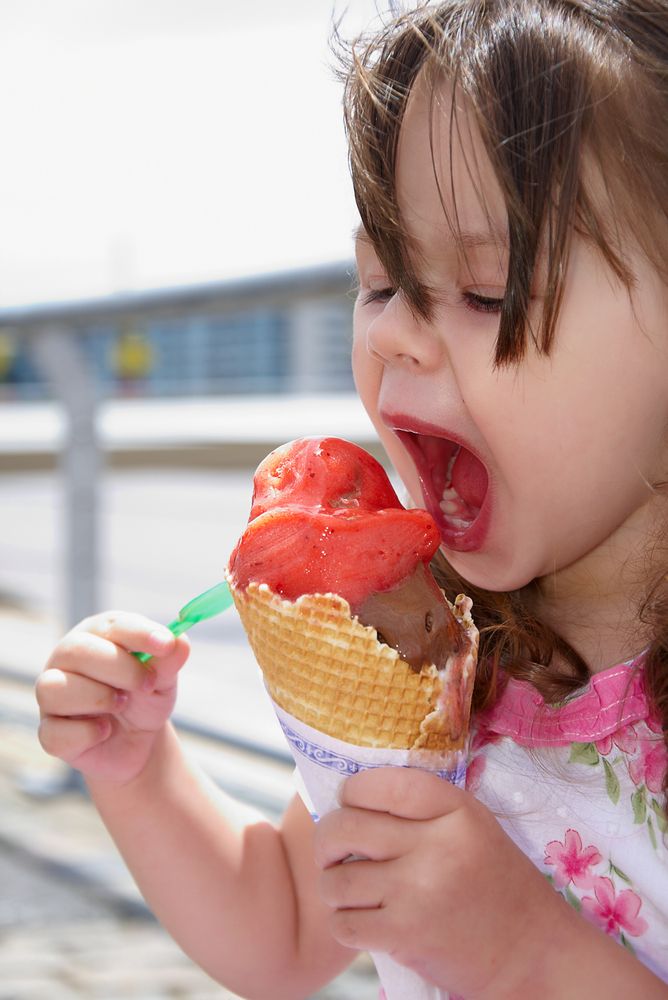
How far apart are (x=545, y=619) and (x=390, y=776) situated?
33cm

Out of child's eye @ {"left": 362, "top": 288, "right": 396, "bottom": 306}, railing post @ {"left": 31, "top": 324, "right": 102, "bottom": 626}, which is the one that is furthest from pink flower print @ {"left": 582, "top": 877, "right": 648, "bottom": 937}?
railing post @ {"left": 31, "top": 324, "right": 102, "bottom": 626}

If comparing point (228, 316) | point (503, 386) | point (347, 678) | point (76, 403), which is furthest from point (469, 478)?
point (76, 403)

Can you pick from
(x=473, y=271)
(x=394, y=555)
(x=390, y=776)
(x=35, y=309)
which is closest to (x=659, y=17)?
(x=473, y=271)

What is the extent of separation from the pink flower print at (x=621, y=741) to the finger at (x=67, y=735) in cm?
53

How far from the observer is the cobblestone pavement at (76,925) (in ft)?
6.58

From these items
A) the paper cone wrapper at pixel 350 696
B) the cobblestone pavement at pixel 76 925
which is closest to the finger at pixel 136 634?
the paper cone wrapper at pixel 350 696

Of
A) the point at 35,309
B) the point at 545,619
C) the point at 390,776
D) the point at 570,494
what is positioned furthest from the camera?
the point at 35,309

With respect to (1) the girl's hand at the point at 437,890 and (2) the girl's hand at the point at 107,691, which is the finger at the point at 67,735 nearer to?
(2) the girl's hand at the point at 107,691

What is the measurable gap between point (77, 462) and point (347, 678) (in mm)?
2042

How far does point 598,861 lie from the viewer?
1.13m

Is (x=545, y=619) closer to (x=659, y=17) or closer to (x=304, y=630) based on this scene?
(x=304, y=630)

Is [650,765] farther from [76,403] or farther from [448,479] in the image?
[76,403]

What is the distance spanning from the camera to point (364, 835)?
3.23 feet

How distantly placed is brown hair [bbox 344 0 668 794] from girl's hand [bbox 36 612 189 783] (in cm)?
46
